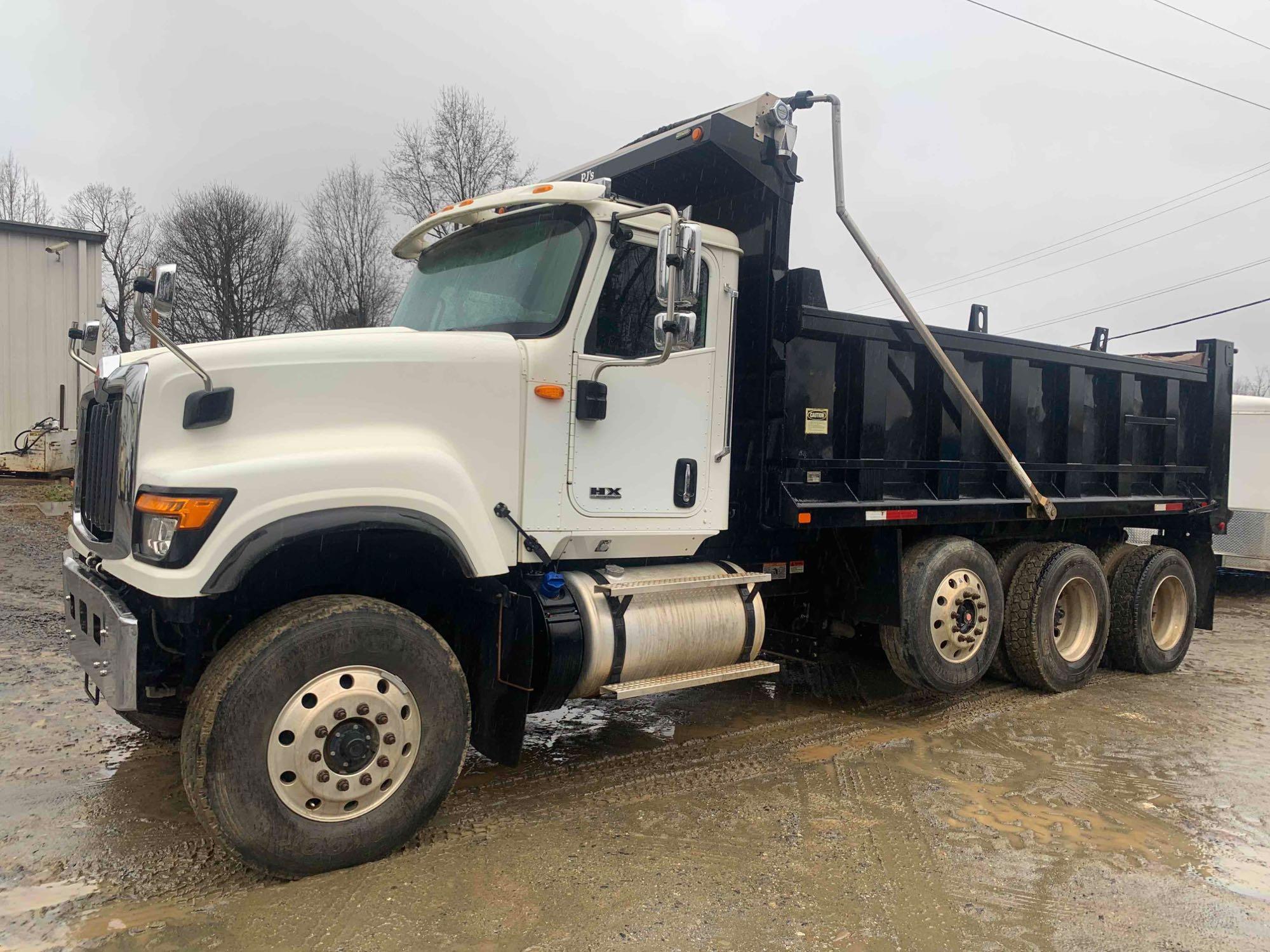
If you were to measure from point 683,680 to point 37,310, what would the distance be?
18.0 metres

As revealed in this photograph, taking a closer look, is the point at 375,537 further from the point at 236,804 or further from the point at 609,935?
the point at 609,935

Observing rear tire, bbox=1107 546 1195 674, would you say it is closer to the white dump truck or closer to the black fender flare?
the white dump truck

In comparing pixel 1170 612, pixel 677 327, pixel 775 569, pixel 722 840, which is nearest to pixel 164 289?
pixel 677 327

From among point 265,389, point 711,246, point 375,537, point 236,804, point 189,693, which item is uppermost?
point 711,246

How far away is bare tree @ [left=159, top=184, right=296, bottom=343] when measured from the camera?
113ft

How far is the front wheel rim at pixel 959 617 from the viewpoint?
577 centimetres

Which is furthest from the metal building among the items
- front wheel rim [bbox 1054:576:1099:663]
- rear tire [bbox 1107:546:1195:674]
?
rear tire [bbox 1107:546:1195:674]

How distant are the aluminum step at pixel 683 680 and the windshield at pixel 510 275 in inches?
68.9

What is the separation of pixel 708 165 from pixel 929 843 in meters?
3.72

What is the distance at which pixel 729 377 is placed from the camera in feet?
16.4

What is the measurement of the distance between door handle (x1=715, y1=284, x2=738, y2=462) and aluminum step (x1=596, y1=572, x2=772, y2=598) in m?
0.65

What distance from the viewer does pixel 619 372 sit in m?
4.43

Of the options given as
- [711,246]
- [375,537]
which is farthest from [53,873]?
[711,246]

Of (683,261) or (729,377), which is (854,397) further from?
(683,261)
